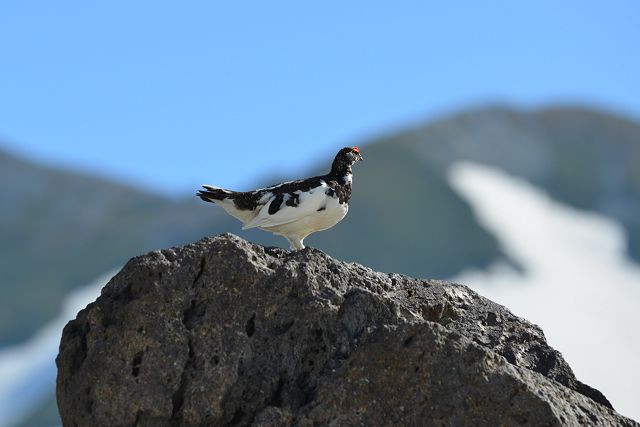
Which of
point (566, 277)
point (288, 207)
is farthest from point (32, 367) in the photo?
point (288, 207)

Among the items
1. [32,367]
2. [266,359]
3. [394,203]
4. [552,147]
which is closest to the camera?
[266,359]

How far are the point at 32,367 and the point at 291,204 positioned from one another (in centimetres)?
7476

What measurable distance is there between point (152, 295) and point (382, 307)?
1470mm

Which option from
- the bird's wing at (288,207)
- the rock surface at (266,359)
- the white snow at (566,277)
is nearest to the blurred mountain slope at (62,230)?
the white snow at (566,277)

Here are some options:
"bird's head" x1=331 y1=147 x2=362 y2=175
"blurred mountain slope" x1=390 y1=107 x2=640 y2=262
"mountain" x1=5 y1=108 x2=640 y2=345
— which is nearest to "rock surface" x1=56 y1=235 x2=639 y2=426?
"bird's head" x1=331 y1=147 x2=362 y2=175

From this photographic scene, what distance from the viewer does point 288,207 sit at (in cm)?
1088

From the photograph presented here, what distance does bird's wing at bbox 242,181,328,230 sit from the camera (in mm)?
10867

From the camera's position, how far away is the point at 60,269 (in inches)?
3770

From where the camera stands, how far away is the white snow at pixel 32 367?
7619 centimetres

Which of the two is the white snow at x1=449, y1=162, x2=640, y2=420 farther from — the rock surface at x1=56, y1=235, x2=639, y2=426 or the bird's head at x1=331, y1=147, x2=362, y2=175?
the rock surface at x1=56, y1=235, x2=639, y2=426

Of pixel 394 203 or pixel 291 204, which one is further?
pixel 394 203

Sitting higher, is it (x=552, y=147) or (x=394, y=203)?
(x=552, y=147)

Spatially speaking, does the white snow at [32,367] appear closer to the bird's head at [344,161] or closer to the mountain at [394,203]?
the mountain at [394,203]

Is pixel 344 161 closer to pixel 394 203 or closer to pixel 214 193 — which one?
pixel 214 193
